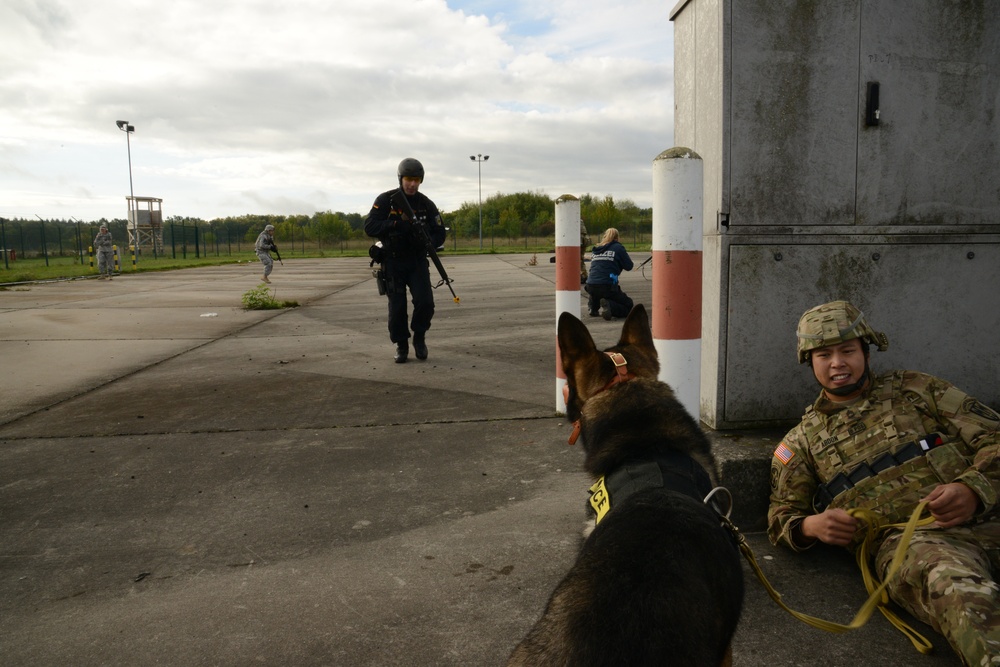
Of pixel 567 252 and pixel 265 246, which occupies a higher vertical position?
pixel 265 246

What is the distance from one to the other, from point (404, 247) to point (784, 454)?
5.29 m

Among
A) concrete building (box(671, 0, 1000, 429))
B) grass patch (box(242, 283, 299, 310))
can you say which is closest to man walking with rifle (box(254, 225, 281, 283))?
grass patch (box(242, 283, 299, 310))

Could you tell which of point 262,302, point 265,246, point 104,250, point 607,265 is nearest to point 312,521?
point 607,265

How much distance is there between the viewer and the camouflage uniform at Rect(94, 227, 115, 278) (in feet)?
83.9

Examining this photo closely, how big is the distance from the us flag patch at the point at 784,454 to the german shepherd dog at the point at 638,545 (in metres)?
0.87

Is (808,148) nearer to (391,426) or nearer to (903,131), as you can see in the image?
(903,131)

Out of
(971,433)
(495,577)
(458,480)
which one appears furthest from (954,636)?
(458,480)

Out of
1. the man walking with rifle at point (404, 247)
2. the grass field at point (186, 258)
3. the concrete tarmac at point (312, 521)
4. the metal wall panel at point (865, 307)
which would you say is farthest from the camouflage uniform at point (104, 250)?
the metal wall panel at point (865, 307)

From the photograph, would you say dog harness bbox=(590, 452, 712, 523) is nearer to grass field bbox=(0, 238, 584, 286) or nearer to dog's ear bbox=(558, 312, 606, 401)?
dog's ear bbox=(558, 312, 606, 401)

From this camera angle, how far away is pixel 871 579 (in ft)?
8.70

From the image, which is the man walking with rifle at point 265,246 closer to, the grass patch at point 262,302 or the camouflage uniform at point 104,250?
the camouflage uniform at point 104,250

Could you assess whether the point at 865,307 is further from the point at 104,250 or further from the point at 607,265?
the point at 104,250

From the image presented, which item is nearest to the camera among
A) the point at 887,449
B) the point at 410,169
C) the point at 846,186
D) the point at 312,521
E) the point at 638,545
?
the point at 638,545

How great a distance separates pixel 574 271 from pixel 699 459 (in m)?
2.98
